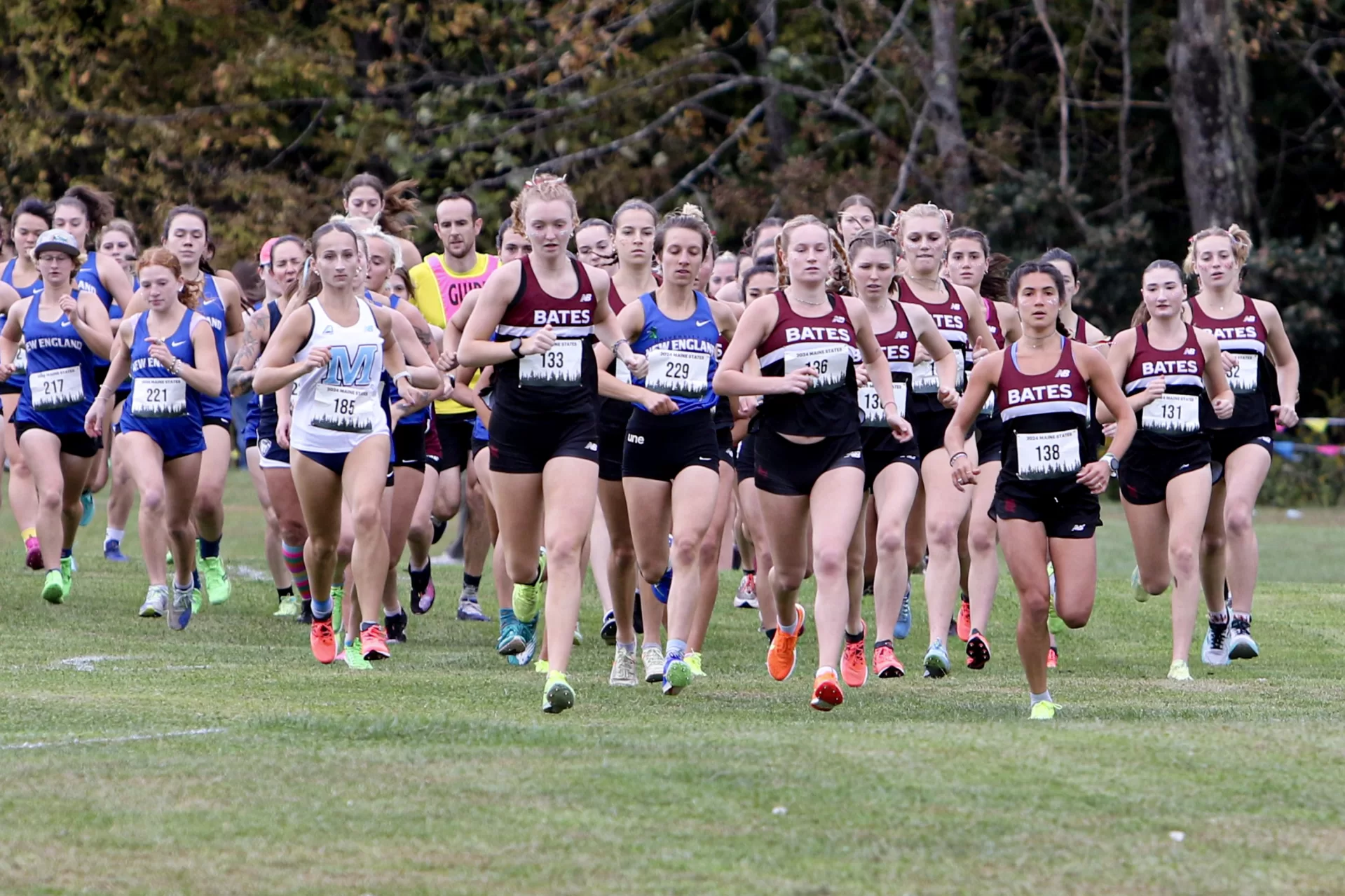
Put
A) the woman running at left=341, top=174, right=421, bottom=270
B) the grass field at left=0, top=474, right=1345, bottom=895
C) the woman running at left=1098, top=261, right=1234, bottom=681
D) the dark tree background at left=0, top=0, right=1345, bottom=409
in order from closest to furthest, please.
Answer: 1. the grass field at left=0, top=474, right=1345, bottom=895
2. the woman running at left=1098, top=261, right=1234, bottom=681
3. the woman running at left=341, top=174, right=421, bottom=270
4. the dark tree background at left=0, top=0, right=1345, bottom=409

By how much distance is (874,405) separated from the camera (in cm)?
1003

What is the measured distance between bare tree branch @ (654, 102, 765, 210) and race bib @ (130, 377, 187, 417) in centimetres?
1620

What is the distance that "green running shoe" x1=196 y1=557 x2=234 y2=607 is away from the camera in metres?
13.1

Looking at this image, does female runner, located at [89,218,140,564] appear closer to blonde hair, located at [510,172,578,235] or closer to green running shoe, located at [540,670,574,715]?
blonde hair, located at [510,172,578,235]

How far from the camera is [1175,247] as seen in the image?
29016mm

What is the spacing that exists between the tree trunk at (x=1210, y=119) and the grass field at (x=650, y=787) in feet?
57.9

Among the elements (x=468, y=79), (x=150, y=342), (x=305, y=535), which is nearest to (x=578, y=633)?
(x=305, y=535)

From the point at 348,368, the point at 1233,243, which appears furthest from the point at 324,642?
the point at 1233,243

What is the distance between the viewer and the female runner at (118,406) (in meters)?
13.5

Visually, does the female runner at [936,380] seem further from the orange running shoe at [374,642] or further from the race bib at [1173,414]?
the orange running shoe at [374,642]

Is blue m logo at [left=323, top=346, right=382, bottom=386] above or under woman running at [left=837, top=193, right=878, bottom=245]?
under

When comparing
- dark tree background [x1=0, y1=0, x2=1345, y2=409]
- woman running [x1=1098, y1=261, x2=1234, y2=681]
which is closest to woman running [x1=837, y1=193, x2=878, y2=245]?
woman running [x1=1098, y1=261, x2=1234, y2=681]

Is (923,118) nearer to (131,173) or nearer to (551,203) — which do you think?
(131,173)

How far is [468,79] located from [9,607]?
1734 centimetres
